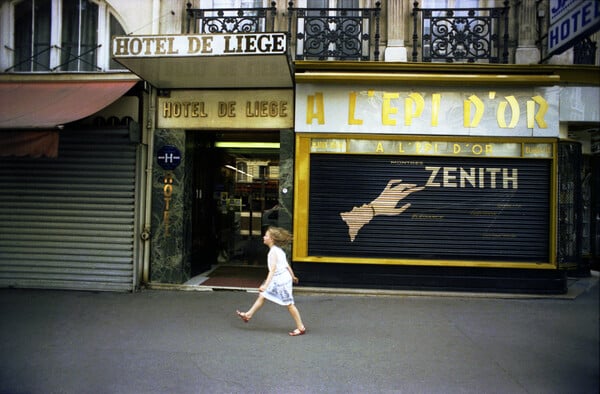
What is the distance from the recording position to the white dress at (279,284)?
5301mm

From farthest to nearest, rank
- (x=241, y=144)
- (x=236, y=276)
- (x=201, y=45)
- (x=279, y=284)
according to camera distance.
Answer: (x=241, y=144)
(x=236, y=276)
(x=201, y=45)
(x=279, y=284)

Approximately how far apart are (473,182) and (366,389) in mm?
5157

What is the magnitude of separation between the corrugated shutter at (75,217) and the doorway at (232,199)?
1.41 metres

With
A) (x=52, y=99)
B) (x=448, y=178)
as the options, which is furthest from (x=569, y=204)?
(x=52, y=99)

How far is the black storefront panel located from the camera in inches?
301

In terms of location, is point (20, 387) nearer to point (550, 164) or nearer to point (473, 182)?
point (473, 182)

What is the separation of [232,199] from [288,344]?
6.36m

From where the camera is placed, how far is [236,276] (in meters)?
8.91

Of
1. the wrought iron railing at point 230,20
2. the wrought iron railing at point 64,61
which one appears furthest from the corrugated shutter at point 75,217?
the wrought iron railing at point 230,20

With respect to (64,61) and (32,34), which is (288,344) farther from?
(32,34)

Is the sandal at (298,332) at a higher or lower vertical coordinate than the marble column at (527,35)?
lower

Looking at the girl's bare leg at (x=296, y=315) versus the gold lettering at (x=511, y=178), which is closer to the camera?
the girl's bare leg at (x=296, y=315)

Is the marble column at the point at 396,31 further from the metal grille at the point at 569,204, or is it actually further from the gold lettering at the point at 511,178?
the metal grille at the point at 569,204

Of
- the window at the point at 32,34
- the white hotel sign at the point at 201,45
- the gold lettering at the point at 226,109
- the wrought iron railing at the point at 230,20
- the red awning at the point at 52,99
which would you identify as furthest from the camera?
the window at the point at 32,34
